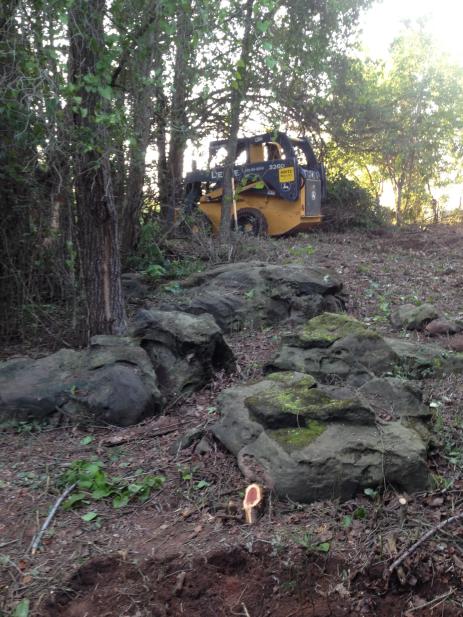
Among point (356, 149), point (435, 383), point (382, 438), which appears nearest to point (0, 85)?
point (382, 438)

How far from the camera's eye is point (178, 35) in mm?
5727

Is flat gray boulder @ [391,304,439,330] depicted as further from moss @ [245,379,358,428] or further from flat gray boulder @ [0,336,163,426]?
flat gray boulder @ [0,336,163,426]

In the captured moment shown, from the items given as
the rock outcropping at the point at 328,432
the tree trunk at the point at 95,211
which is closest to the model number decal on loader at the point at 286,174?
the tree trunk at the point at 95,211

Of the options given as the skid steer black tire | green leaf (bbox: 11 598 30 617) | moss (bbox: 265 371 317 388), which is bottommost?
green leaf (bbox: 11 598 30 617)

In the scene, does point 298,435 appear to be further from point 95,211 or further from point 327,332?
point 95,211

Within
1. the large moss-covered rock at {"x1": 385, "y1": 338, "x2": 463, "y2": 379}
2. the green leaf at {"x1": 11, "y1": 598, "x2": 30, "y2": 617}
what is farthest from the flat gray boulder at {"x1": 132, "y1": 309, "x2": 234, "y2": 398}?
the green leaf at {"x1": 11, "y1": 598, "x2": 30, "y2": 617}

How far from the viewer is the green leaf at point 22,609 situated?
8.83 ft

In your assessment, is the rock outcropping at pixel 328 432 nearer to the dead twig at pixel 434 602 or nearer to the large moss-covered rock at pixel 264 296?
the dead twig at pixel 434 602

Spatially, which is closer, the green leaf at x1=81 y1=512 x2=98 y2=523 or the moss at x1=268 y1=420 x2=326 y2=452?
the green leaf at x1=81 y1=512 x2=98 y2=523

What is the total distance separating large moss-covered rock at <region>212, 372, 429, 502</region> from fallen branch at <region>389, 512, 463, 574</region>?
0.39 metres

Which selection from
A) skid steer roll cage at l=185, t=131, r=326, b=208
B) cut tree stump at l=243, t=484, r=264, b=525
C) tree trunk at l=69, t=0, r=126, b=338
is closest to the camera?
cut tree stump at l=243, t=484, r=264, b=525

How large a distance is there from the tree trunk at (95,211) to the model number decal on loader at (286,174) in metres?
7.31

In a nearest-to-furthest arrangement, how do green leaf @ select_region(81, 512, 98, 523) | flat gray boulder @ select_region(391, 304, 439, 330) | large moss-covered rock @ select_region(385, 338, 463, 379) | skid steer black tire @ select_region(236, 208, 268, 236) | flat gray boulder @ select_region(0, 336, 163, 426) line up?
green leaf @ select_region(81, 512, 98, 523) < flat gray boulder @ select_region(0, 336, 163, 426) < large moss-covered rock @ select_region(385, 338, 463, 379) < flat gray boulder @ select_region(391, 304, 439, 330) < skid steer black tire @ select_region(236, 208, 268, 236)

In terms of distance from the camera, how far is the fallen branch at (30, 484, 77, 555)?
3.16 metres
